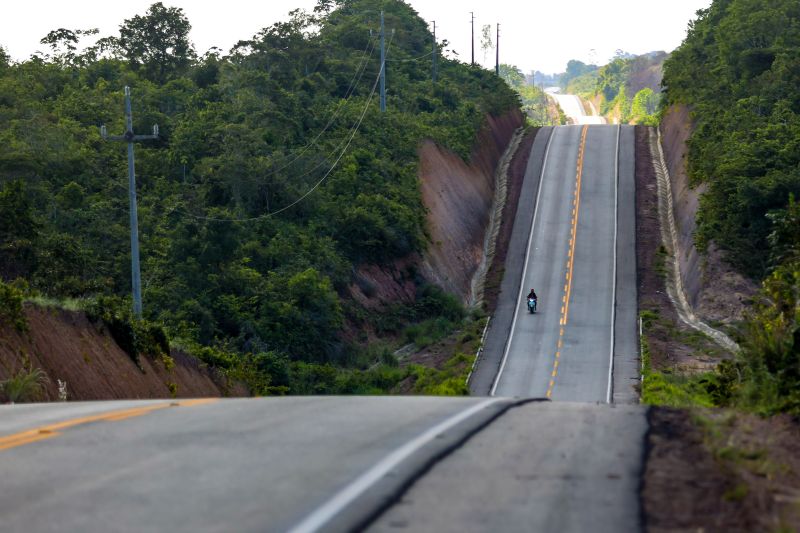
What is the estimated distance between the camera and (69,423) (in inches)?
423

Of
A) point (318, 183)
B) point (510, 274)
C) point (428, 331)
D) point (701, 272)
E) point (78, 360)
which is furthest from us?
point (510, 274)

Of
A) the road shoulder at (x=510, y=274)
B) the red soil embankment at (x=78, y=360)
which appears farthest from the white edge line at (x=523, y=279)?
the red soil embankment at (x=78, y=360)

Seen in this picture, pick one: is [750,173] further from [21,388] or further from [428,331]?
[21,388]

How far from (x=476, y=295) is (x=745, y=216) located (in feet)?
48.3

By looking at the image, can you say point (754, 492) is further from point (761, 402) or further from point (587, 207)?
point (587, 207)

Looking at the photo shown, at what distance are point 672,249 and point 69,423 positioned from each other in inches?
2171

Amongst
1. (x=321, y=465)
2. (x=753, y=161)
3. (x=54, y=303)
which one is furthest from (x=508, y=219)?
(x=321, y=465)

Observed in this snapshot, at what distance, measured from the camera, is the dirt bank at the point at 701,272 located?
51344 millimetres

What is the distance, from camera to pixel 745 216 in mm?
53969

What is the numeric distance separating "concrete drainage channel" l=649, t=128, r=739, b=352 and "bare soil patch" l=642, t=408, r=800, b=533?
3267cm

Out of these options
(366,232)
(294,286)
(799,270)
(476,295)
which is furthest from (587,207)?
(799,270)

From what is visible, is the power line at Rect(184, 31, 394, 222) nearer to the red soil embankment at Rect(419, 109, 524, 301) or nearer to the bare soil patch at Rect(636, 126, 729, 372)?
the red soil embankment at Rect(419, 109, 524, 301)

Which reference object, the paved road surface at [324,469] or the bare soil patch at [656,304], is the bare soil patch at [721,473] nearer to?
the paved road surface at [324,469]

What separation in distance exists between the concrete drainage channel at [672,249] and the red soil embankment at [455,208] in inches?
436
